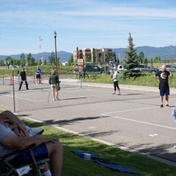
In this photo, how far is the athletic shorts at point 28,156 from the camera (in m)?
4.12

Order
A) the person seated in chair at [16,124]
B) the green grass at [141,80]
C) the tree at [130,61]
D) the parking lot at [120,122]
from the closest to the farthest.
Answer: the person seated in chair at [16,124] < the parking lot at [120,122] < the green grass at [141,80] < the tree at [130,61]

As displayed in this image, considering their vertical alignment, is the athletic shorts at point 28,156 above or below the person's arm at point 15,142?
below

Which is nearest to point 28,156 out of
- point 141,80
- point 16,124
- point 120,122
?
point 16,124

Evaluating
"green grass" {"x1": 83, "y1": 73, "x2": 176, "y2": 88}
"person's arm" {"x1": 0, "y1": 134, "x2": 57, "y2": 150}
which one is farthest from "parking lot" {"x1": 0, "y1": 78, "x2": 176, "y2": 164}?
"green grass" {"x1": 83, "y1": 73, "x2": 176, "y2": 88}

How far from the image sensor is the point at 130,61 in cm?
3506

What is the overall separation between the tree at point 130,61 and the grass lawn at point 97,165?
80.2 ft

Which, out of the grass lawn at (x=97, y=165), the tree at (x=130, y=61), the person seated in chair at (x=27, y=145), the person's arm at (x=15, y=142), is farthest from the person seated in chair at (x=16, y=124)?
the tree at (x=130, y=61)

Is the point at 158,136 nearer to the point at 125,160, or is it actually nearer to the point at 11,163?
the point at 125,160

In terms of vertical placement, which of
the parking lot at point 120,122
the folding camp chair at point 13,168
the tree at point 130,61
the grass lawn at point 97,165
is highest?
the tree at point 130,61

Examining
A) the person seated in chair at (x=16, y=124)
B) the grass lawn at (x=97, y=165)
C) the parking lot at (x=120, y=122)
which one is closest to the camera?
the person seated in chair at (x=16, y=124)

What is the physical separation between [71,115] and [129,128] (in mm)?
3603

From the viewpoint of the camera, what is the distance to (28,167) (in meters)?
4.18

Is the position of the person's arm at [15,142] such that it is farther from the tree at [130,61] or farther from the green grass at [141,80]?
the tree at [130,61]

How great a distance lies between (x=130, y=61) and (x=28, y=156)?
31416 mm
